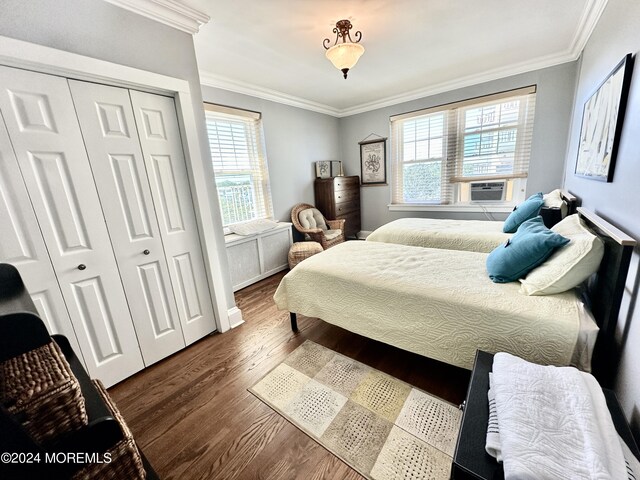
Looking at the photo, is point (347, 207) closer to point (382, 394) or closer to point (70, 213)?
point (382, 394)

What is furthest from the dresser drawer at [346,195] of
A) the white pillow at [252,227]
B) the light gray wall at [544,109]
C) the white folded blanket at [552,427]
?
the white folded blanket at [552,427]

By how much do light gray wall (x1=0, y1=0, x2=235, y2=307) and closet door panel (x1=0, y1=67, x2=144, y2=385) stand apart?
0.70 ft

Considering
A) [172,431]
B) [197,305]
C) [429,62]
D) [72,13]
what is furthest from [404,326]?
[429,62]

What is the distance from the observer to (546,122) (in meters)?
3.30

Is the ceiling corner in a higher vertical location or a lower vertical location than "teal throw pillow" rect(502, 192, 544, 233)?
higher

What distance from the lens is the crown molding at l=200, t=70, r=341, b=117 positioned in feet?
10.0

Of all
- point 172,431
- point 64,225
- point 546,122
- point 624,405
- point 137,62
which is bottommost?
point 172,431

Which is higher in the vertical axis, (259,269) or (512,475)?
(512,475)

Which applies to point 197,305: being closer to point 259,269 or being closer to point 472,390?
point 259,269

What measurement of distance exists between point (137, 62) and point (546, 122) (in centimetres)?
438

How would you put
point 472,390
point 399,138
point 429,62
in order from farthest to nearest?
1. point 399,138
2. point 429,62
3. point 472,390

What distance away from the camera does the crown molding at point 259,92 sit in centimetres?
306

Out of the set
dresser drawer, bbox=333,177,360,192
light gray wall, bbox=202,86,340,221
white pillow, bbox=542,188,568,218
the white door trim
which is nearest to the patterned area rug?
the white door trim

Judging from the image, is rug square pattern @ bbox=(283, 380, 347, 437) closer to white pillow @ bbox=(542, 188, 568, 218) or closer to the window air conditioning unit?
Answer: white pillow @ bbox=(542, 188, 568, 218)
